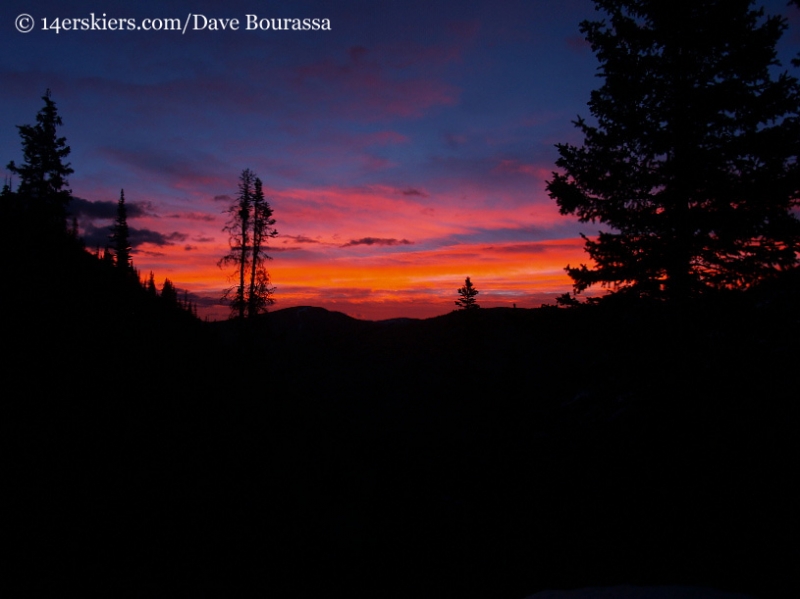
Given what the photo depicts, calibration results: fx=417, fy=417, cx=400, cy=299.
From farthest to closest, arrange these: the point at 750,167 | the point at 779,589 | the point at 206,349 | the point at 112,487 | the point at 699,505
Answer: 1. the point at 206,349
2. the point at 750,167
3. the point at 112,487
4. the point at 699,505
5. the point at 779,589

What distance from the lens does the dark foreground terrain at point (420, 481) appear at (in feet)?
22.9

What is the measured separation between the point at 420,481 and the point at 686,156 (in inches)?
589

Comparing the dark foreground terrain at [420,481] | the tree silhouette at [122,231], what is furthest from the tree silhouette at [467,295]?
the tree silhouette at [122,231]

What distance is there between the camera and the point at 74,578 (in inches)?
279

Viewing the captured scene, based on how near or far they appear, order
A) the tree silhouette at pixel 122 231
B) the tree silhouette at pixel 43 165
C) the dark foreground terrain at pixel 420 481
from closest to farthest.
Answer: the dark foreground terrain at pixel 420 481 < the tree silhouette at pixel 43 165 < the tree silhouette at pixel 122 231

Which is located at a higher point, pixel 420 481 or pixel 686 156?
pixel 686 156

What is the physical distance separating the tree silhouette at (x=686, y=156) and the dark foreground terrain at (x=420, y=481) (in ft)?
3.66

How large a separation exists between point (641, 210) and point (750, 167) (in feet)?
7.75

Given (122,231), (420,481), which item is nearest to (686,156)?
(420,481)

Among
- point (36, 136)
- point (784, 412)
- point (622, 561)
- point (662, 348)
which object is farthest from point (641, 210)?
point (36, 136)

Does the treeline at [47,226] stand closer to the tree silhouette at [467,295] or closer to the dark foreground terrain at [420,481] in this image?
the dark foreground terrain at [420,481]

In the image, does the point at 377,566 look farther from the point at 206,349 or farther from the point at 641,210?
the point at 206,349

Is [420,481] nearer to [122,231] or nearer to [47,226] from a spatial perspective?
[47,226]

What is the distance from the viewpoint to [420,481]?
17.9 m
